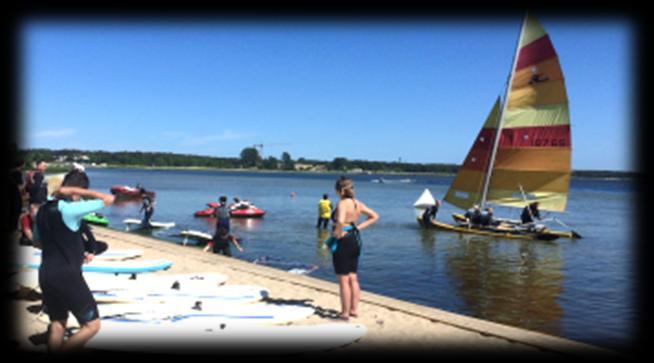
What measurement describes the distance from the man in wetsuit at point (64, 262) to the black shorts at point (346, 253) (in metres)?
3.12

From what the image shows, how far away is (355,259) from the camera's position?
273 inches

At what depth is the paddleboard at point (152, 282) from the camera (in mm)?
8445

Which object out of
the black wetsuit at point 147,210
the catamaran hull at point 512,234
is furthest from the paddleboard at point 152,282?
the catamaran hull at point 512,234

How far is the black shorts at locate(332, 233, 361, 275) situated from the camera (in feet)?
22.4

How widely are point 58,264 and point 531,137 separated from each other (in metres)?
25.4

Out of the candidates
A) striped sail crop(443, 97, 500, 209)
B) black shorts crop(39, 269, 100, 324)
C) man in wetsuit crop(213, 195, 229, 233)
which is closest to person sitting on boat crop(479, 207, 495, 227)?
striped sail crop(443, 97, 500, 209)

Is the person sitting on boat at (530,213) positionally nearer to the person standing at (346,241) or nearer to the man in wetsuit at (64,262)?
the person standing at (346,241)

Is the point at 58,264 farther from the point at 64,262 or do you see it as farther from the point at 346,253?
the point at 346,253

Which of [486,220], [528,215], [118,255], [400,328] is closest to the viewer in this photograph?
[400,328]

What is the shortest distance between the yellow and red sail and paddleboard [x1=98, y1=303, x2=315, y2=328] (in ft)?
70.8

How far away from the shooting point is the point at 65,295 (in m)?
4.54

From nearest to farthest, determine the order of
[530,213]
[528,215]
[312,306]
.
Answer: [312,306] → [530,213] → [528,215]

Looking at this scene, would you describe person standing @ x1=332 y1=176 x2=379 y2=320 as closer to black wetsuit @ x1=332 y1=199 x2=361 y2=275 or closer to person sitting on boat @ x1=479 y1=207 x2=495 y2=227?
black wetsuit @ x1=332 y1=199 x2=361 y2=275

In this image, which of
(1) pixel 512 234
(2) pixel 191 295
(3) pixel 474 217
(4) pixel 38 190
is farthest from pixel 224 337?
(3) pixel 474 217
